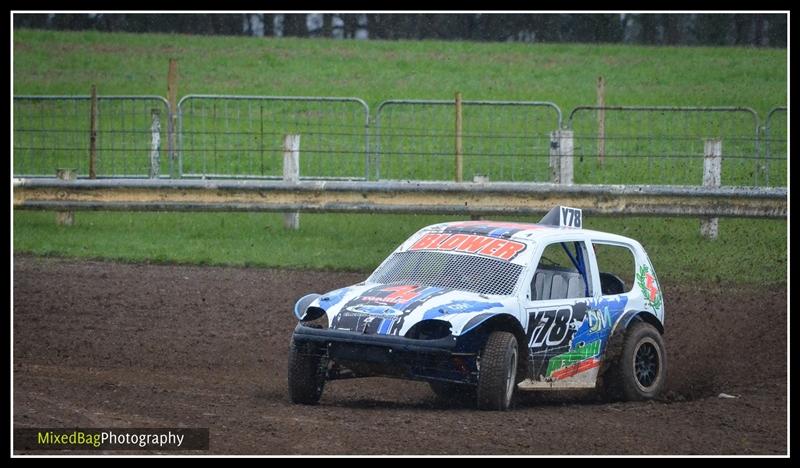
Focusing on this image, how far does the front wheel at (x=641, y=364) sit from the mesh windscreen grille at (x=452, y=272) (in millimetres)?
1190

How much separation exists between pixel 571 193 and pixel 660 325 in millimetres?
3679

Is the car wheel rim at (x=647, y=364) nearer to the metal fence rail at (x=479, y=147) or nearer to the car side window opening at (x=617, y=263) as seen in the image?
the car side window opening at (x=617, y=263)

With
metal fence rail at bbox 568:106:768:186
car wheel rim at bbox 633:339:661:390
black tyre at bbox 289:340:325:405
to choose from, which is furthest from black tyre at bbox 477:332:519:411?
metal fence rail at bbox 568:106:768:186

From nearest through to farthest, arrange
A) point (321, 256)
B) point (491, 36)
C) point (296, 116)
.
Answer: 1. point (321, 256)
2. point (296, 116)
3. point (491, 36)

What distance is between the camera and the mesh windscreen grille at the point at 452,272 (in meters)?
9.44

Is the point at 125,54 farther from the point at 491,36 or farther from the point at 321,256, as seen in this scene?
the point at 321,256

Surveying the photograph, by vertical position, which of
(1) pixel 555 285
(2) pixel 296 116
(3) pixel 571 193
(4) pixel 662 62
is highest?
(4) pixel 662 62

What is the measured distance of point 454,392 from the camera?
970cm

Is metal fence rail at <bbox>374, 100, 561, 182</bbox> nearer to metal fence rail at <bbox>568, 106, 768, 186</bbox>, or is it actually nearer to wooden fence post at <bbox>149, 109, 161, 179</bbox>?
metal fence rail at <bbox>568, 106, 768, 186</bbox>

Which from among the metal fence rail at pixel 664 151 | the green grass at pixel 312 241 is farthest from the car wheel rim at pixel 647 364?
the metal fence rail at pixel 664 151

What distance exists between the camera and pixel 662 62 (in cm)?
2480

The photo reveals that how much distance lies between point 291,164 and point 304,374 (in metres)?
7.44

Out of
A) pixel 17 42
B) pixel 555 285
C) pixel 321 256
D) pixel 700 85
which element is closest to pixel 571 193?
pixel 321 256

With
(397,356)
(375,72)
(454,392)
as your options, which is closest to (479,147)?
(375,72)
